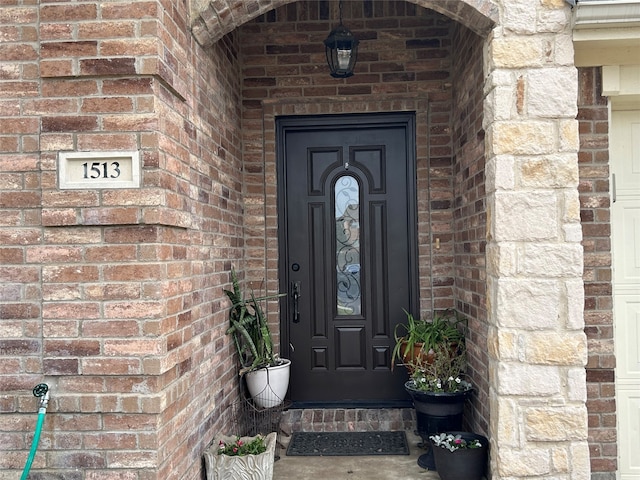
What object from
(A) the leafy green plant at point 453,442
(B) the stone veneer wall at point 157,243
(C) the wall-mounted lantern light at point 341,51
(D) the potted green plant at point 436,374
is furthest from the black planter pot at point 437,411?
(C) the wall-mounted lantern light at point 341,51

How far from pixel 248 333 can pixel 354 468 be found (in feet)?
3.71

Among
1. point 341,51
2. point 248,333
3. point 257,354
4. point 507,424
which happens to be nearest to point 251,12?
point 341,51

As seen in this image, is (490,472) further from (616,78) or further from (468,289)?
(616,78)

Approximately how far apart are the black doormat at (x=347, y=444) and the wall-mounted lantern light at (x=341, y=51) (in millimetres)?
2668

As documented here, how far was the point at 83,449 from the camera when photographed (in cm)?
236

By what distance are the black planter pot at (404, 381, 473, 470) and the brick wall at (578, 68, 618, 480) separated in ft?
2.47

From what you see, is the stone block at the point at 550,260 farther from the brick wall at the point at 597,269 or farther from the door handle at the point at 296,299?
the door handle at the point at 296,299

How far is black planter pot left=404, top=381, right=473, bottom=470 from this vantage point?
335 cm

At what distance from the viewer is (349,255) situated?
13.9 ft

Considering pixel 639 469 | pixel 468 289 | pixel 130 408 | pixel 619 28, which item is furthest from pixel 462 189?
pixel 130 408

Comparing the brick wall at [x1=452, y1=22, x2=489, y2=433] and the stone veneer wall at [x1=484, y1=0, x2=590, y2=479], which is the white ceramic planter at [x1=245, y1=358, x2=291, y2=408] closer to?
the brick wall at [x1=452, y1=22, x2=489, y2=433]

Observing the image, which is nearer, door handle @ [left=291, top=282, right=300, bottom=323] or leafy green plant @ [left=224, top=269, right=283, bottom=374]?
leafy green plant @ [left=224, top=269, right=283, bottom=374]

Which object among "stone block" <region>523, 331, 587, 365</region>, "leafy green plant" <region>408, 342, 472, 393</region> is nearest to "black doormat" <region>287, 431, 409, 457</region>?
"leafy green plant" <region>408, 342, 472, 393</region>

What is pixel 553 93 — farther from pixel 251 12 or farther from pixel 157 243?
pixel 157 243
